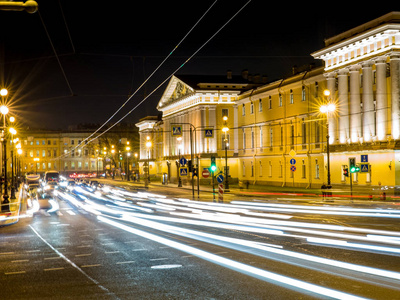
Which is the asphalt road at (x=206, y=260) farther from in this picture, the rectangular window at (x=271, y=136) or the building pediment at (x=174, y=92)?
the building pediment at (x=174, y=92)

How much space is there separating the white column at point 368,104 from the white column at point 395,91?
2694 mm

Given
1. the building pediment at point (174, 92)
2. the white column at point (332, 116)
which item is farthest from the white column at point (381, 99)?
the building pediment at point (174, 92)

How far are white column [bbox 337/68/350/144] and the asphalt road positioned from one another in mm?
25922

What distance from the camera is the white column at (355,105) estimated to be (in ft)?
150

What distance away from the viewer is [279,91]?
60688 millimetres

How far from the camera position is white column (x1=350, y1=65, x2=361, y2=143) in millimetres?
45719

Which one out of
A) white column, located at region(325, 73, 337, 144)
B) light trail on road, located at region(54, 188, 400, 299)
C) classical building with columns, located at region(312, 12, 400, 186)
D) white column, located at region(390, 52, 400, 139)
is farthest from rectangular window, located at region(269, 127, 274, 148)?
light trail on road, located at region(54, 188, 400, 299)

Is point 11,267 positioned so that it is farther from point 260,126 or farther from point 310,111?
point 260,126

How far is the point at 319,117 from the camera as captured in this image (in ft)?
174

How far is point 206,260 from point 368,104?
35.1 m

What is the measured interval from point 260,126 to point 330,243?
5131 cm

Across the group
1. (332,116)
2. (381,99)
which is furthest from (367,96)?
(332,116)

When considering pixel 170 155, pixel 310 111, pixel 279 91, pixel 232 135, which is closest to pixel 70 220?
pixel 310 111

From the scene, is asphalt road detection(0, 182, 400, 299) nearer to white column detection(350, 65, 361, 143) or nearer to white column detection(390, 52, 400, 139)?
white column detection(390, 52, 400, 139)
